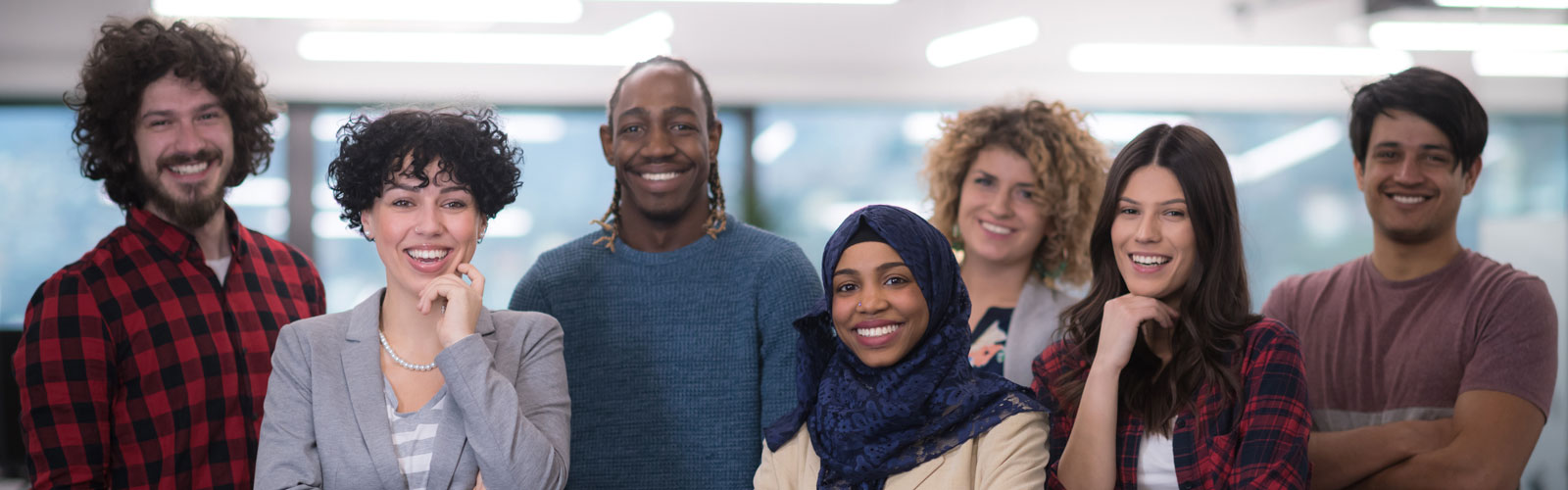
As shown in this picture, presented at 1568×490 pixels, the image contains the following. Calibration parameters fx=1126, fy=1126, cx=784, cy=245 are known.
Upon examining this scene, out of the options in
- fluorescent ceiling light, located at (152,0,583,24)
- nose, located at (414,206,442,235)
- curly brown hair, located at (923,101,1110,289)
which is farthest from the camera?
fluorescent ceiling light, located at (152,0,583,24)

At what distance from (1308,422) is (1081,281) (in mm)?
1230

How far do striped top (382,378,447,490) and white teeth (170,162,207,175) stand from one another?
88 centimetres

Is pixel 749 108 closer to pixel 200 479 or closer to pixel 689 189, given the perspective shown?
pixel 689 189

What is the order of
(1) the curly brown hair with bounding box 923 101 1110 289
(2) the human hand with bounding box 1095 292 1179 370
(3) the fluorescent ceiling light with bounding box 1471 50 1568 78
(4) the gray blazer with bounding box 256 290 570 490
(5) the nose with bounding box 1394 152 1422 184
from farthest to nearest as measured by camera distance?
(3) the fluorescent ceiling light with bounding box 1471 50 1568 78 → (1) the curly brown hair with bounding box 923 101 1110 289 → (5) the nose with bounding box 1394 152 1422 184 → (2) the human hand with bounding box 1095 292 1179 370 → (4) the gray blazer with bounding box 256 290 570 490

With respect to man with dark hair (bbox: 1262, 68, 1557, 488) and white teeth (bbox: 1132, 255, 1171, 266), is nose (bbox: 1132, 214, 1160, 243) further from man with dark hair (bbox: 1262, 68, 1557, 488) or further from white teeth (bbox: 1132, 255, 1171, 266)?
man with dark hair (bbox: 1262, 68, 1557, 488)

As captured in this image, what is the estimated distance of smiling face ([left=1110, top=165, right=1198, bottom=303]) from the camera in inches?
85.3

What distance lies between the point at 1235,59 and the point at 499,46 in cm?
438

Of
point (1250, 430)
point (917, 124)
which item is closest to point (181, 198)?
point (1250, 430)

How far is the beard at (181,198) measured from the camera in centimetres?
247

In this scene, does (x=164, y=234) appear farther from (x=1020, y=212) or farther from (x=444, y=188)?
(x=1020, y=212)

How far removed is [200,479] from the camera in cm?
236

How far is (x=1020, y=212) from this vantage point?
119 inches

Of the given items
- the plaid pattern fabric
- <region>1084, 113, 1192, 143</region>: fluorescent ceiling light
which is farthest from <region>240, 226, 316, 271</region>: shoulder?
<region>1084, 113, 1192, 143</region>: fluorescent ceiling light

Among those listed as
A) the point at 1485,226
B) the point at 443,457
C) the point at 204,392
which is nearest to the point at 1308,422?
the point at 443,457
